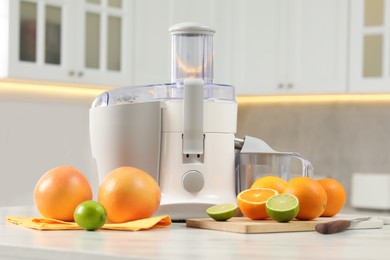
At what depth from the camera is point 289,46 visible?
3822 millimetres

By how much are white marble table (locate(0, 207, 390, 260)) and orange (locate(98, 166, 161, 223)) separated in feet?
0.17

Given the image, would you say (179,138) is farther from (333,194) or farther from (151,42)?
(151,42)

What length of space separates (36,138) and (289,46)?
1253mm

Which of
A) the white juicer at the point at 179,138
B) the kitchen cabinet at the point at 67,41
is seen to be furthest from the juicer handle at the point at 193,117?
the kitchen cabinet at the point at 67,41

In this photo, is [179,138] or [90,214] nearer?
[90,214]

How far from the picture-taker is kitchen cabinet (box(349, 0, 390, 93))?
11.8 ft

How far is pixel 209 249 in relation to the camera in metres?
1.15

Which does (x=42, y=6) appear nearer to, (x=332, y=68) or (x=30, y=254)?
(x=332, y=68)

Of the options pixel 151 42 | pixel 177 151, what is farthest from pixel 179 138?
pixel 151 42

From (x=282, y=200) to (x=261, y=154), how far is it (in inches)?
8.9

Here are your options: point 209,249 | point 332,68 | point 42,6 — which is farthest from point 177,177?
point 332,68

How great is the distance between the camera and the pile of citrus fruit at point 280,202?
1433 mm

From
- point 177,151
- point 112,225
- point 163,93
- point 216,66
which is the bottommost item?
point 112,225

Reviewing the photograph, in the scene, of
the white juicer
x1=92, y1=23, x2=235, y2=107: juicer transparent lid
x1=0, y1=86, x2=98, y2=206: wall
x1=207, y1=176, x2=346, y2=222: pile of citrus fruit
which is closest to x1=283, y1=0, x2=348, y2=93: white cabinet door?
x1=0, y1=86, x2=98, y2=206: wall
